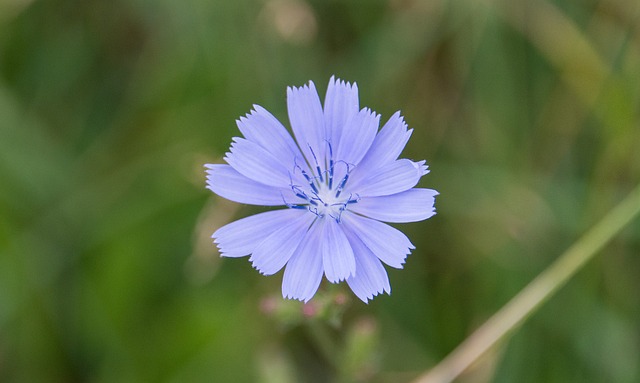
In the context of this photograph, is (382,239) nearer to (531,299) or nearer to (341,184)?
(341,184)

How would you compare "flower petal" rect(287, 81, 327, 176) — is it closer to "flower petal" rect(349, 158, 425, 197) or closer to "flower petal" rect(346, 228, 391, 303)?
"flower petal" rect(349, 158, 425, 197)

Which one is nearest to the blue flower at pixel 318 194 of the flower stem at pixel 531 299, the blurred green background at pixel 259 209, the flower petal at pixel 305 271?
the flower petal at pixel 305 271

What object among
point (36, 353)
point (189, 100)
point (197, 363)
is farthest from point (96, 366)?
point (189, 100)

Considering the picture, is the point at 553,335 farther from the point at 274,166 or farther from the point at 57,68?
the point at 57,68

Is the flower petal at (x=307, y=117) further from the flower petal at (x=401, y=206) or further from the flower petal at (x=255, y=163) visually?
the flower petal at (x=401, y=206)

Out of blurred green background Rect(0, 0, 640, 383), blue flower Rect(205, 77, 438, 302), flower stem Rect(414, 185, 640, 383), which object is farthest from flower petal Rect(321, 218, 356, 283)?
blurred green background Rect(0, 0, 640, 383)

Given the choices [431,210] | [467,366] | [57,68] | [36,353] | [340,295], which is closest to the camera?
[431,210]
